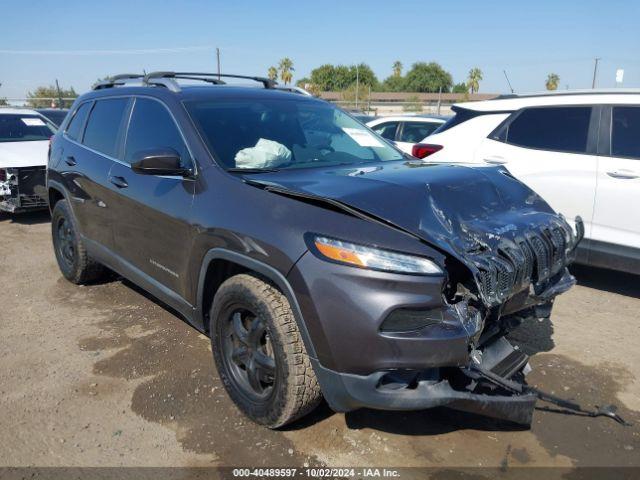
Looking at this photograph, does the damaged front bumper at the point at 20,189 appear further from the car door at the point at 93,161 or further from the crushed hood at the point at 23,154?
the car door at the point at 93,161

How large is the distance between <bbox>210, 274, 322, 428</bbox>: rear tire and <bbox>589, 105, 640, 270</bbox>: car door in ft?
11.5

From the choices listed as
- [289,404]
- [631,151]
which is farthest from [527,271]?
[631,151]

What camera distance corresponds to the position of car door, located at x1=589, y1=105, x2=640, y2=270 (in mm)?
4840

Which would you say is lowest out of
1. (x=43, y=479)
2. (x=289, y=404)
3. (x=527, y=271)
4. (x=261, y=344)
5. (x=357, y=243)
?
(x=43, y=479)

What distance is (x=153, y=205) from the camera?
350cm

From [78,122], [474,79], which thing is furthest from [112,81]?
[474,79]

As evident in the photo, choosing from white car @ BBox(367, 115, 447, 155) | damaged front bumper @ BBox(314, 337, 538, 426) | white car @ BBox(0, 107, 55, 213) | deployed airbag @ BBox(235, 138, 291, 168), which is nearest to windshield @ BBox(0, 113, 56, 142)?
white car @ BBox(0, 107, 55, 213)

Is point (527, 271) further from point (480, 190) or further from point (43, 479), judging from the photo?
point (43, 479)

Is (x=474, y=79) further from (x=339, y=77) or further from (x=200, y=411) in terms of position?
(x=200, y=411)

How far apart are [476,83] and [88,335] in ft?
232

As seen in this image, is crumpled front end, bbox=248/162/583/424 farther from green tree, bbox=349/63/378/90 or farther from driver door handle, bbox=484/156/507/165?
green tree, bbox=349/63/378/90

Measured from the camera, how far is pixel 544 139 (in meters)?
5.43

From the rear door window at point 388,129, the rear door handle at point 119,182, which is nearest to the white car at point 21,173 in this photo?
the rear door handle at point 119,182

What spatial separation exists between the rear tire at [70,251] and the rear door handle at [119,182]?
3.57 ft
